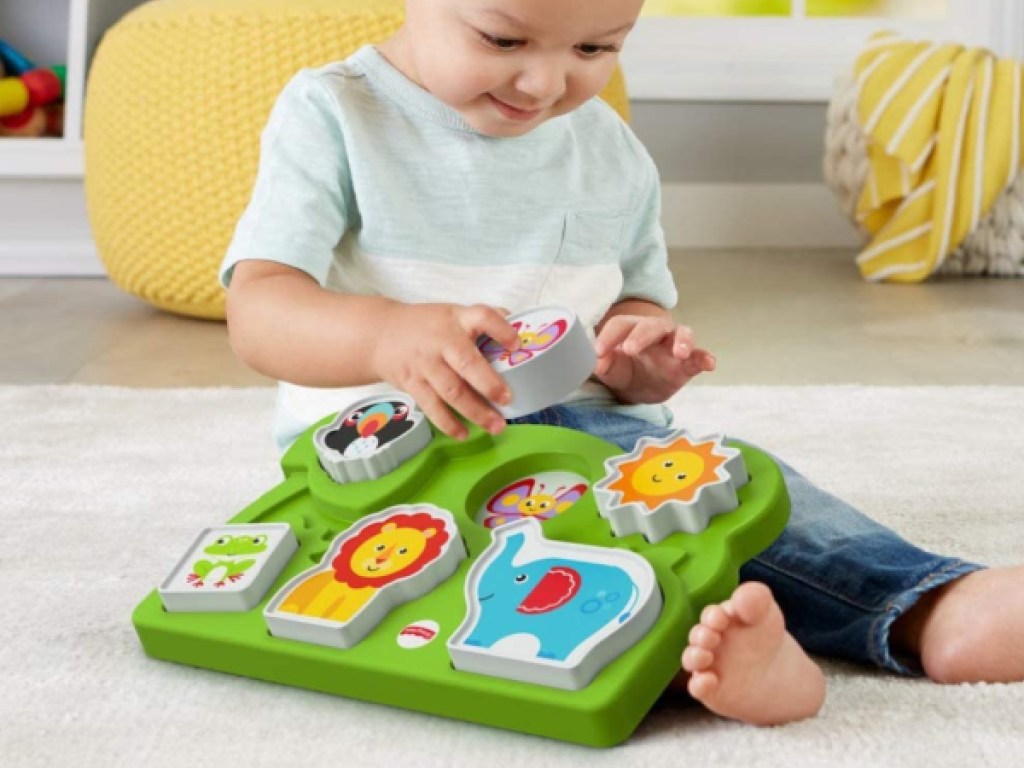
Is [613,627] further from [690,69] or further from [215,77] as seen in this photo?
[690,69]

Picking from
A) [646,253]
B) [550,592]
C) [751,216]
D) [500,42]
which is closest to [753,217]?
[751,216]

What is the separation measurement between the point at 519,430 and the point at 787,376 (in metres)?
0.73

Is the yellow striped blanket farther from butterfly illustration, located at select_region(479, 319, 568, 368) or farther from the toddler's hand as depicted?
butterfly illustration, located at select_region(479, 319, 568, 368)

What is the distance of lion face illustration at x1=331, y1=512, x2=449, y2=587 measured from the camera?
668mm

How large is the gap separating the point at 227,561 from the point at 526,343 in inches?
7.3

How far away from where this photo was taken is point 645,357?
2.68 ft

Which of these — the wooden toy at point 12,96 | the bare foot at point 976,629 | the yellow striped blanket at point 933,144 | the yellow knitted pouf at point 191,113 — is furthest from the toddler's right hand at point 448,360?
the wooden toy at point 12,96

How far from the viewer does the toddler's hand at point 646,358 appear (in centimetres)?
76

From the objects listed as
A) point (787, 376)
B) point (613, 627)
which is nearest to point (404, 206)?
point (613, 627)

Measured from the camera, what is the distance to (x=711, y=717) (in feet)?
2.07

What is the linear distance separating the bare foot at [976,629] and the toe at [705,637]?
164 millimetres

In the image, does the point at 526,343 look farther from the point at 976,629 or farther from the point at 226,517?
the point at 226,517

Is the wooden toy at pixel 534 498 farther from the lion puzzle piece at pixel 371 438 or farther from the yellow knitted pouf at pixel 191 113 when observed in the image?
the yellow knitted pouf at pixel 191 113

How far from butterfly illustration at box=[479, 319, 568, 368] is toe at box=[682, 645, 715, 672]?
0.17m
